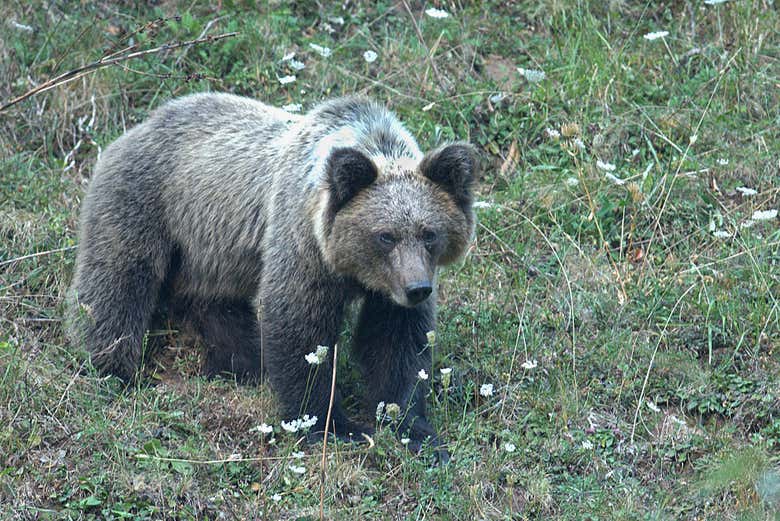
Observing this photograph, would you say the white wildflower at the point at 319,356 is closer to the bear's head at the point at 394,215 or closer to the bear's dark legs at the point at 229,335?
the bear's head at the point at 394,215

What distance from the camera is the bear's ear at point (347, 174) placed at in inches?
225

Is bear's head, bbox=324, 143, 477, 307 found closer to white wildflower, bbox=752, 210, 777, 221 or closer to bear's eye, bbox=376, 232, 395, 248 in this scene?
bear's eye, bbox=376, 232, 395, 248

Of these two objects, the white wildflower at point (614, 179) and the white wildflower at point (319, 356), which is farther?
the white wildflower at point (614, 179)

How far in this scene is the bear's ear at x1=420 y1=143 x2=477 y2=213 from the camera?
5.83 meters

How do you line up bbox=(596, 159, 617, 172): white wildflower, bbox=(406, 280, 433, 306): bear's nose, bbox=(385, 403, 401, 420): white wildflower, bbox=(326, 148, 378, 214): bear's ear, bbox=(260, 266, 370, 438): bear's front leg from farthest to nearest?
bbox=(596, 159, 617, 172): white wildflower
bbox=(260, 266, 370, 438): bear's front leg
bbox=(326, 148, 378, 214): bear's ear
bbox=(406, 280, 433, 306): bear's nose
bbox=(385, 403, 401, 420): white wildflower

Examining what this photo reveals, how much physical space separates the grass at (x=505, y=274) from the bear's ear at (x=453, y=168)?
1065 mm

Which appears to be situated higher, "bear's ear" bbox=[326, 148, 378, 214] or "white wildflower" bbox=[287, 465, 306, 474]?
"bear's ear" bbox=[326, 148, 378, 214]

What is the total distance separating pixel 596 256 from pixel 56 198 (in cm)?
377

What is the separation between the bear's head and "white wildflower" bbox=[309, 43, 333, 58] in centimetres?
249

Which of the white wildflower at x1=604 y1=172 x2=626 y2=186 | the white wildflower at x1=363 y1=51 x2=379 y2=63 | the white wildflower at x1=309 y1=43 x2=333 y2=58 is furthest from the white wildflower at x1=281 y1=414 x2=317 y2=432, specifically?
the white wildflower at x1=363 y1=51 x2=379 y2=63

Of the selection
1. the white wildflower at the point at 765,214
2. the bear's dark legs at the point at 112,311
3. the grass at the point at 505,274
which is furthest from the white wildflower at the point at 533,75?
the bear's dark legs at the point at 112,311

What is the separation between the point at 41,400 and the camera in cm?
584

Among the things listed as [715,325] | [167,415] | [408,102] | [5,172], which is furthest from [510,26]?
[167,415]

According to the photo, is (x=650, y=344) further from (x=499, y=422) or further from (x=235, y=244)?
(x=235, y=244)
